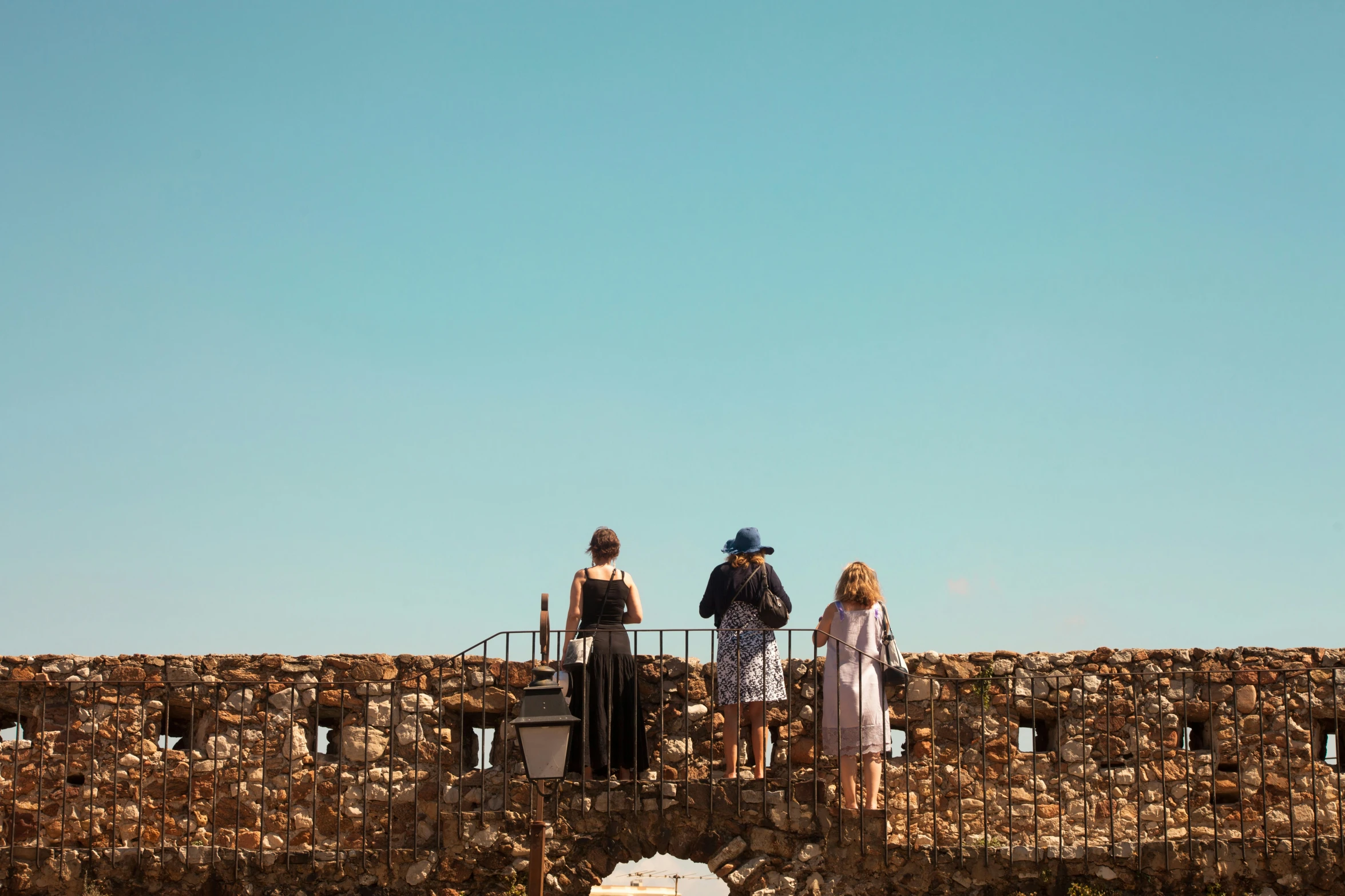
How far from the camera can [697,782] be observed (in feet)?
25.3

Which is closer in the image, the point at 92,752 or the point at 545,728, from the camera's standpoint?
the point at 545,728

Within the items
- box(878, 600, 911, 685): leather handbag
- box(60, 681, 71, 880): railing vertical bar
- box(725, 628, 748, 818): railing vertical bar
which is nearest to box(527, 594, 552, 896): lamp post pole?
box(725, 628, 748, 818): railing vertical bar

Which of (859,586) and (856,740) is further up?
(859,586)

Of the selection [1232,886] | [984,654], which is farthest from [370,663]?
[1232,886]

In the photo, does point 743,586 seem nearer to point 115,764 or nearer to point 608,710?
point 608,710

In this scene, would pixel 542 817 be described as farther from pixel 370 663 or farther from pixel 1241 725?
pixel 1241 725

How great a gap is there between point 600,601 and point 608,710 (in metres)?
0.63

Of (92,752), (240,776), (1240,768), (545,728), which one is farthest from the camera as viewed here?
(92,752)

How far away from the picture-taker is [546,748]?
21.4 ft

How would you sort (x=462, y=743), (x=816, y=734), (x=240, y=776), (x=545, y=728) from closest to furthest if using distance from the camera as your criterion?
(x=545, y=728) → (x=816, y=734) → (x=462, y=743) → (x=240, y=776)

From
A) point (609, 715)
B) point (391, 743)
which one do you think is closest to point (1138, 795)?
point (609, 715)

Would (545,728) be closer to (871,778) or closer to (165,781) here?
(871,778)

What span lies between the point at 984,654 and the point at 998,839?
3.68 ft

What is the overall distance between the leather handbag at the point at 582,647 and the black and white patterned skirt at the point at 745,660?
0.69m
